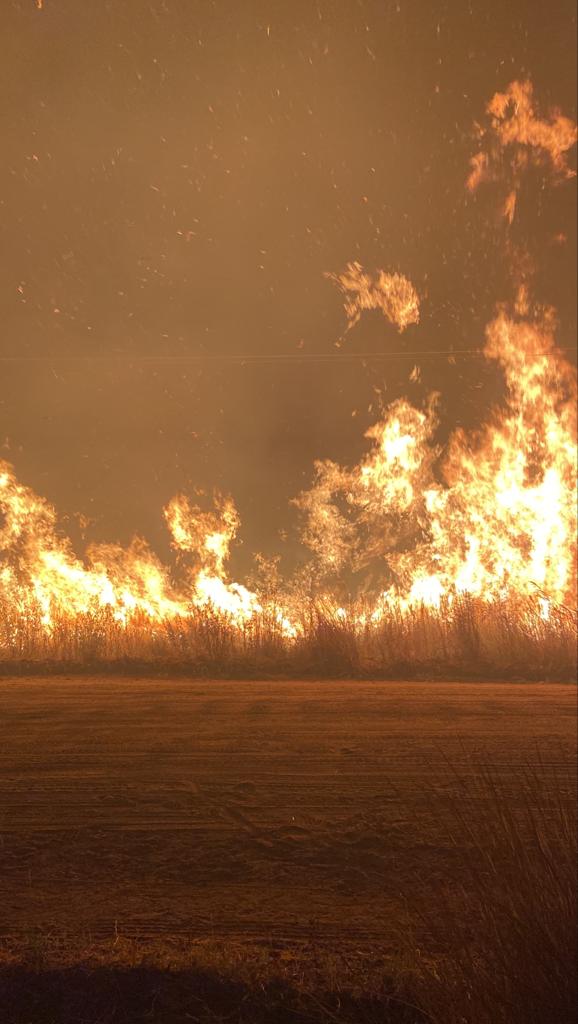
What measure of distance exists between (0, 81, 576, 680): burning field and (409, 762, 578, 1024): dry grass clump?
4.47 feet

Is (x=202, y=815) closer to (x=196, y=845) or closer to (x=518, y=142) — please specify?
(x=196, y=845)

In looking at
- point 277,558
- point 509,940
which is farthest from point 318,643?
point 509,940

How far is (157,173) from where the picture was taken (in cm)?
280

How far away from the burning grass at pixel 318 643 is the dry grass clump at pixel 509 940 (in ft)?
4.18

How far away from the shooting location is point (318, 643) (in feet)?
12.8

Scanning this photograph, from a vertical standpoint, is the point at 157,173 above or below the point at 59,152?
above

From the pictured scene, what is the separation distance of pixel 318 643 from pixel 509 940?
2398 millimetres

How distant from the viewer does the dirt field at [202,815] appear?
185 centimetres

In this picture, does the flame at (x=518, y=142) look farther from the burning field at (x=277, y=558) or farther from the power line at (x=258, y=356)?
the power line at (x=258, y=356)

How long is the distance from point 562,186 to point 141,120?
4.13 m

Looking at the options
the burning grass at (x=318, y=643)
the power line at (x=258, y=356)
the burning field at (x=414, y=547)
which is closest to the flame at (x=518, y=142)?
the burning field at (x=414, y=547)

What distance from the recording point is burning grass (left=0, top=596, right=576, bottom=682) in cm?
213

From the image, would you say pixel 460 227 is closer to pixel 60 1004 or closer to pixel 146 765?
pixel 146 765

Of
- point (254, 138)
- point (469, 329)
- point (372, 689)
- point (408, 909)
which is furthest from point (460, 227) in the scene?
point (408, 909)
